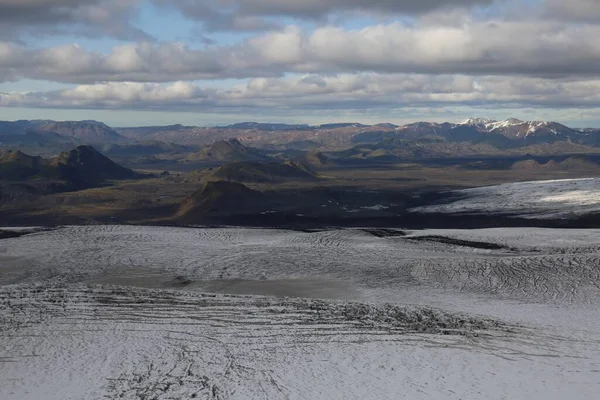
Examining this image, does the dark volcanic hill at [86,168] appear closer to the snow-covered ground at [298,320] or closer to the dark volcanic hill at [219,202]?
the dark volcanic hill at [219,202]

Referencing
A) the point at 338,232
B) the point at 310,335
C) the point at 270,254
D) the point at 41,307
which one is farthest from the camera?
the point at 338,232

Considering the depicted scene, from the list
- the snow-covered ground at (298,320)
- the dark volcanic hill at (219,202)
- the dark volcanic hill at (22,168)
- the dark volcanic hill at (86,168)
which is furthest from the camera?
the dark volcanic hill at (86,168)

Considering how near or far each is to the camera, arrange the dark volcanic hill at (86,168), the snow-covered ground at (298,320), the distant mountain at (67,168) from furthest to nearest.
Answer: the dark volcanic hill at (86,168) → the distant mountain at (67,168) → the snow-covered ground at (298,320)

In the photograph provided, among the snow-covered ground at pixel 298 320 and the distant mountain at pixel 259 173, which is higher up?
the snow-covered ground at pixel 298 320

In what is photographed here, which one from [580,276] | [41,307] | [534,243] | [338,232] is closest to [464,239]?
[534,243]

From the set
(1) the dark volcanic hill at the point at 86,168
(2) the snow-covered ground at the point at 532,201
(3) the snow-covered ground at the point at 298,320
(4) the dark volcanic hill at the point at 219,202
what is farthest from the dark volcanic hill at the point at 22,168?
(3) the snow-covered ground at the point at 298,320

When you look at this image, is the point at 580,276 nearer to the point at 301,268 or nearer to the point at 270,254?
the point at 301,268

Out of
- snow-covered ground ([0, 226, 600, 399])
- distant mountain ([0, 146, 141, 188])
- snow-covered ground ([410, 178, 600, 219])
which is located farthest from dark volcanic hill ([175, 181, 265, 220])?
distant mountain ([0, 146, 141, 188])
